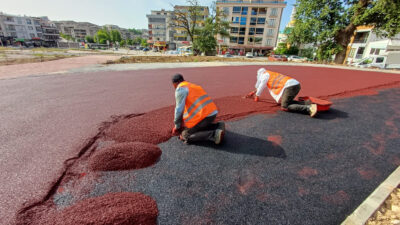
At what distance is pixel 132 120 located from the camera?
3609mm

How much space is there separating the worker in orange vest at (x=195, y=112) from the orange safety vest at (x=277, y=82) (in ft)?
6.92

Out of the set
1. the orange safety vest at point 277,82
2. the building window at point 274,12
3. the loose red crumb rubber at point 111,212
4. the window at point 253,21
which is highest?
the building window at point 274,12

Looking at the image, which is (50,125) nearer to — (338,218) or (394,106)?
(338,218)

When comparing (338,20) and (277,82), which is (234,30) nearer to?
(338,20)

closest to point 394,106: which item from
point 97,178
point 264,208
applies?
point 264,208

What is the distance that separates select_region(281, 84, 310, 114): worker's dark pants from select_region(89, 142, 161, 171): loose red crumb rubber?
10.3ft

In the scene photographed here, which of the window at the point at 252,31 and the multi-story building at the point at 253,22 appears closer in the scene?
the multi-story building at the point at 253,22

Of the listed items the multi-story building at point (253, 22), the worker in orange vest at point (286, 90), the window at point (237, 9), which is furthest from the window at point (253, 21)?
the worker in orange vest at point (286, 90)

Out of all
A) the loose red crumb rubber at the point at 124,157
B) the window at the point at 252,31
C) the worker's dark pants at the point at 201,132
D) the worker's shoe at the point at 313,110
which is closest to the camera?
the loose red crumb rubber at the point at 124,157

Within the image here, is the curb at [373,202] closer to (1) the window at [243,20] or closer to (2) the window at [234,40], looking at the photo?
(2) the window at [234,40]

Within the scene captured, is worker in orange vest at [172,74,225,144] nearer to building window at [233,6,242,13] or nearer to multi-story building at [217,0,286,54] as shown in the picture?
multi-story building at [217,0,286,54]

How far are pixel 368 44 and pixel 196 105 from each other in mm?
38935

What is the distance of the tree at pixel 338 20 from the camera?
12.0 meters

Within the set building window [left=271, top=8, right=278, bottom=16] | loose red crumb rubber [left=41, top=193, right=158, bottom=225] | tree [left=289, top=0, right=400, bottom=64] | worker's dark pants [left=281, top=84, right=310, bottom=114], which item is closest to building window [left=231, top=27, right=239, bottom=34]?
building window [left=271, top=8, right=278, bottom=16]
